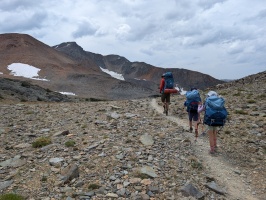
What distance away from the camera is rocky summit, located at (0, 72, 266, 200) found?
9359mm

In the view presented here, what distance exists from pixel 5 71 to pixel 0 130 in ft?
298

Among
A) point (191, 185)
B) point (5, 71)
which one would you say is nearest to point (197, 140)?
Answer: point (191, 185)

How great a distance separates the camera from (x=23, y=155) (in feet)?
39.9

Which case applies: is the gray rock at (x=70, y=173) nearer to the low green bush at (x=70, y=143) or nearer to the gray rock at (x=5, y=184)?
the gray rock at (x=5, y=184)

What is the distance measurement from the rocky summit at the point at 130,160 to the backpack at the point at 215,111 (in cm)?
151

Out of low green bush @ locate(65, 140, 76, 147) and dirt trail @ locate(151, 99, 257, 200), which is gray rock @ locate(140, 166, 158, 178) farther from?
low green bush @ locate(65, 140, 76, 147)

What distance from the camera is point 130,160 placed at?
36.0ft

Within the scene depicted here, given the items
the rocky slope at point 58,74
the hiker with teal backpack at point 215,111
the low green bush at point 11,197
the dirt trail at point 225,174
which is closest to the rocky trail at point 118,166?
the dirt trail at point 225,174

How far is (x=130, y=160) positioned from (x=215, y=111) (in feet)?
12.6

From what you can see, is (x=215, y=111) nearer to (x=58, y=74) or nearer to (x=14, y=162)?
(x=14, y=162)

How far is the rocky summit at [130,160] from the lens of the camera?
9.36 meters

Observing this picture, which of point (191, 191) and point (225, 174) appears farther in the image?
point (225, 174)

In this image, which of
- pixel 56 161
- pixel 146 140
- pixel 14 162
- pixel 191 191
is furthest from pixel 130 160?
Answer: pixel 14 162

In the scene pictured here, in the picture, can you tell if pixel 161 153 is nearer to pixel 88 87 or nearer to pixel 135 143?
pixel 135 143
